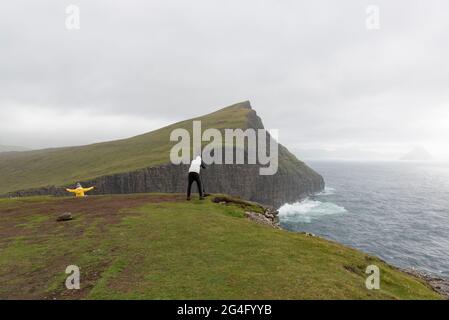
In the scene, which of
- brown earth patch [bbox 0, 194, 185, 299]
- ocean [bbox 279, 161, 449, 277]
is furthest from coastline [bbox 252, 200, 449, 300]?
ocean [bbox 279, 161, 449, 277]

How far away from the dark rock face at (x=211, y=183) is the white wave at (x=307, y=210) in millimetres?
5979

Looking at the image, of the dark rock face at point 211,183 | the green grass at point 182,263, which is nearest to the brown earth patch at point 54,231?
the green grass at point 182,263

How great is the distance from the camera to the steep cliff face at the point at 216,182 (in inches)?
3420

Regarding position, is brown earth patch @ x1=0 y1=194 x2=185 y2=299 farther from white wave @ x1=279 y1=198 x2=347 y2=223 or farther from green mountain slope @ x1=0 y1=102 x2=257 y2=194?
white wave @ x1=279 y1=198 x2=347 y2=223

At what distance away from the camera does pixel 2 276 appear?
40.7 feet

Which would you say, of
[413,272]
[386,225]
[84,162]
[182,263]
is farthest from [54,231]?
[84,162]

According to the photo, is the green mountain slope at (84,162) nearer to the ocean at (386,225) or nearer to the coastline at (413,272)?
the ocean at (386,225)

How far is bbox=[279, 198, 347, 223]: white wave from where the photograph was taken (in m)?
108

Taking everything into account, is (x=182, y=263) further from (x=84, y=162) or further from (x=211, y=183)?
(x=84, y=162)

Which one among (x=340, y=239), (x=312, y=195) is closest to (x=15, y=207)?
(x=340, y=239)

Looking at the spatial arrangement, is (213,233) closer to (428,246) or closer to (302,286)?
(302,286)

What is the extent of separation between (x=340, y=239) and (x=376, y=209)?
56.8 m

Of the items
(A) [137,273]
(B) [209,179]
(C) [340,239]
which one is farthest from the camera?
(B) [209,179]

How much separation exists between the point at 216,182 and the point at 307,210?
48.1m
